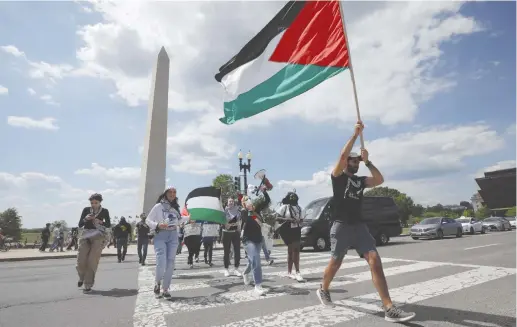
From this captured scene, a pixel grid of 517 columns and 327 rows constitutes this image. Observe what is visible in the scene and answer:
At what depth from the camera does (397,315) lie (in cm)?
381

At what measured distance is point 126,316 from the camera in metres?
4.41

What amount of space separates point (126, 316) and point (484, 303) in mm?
4700

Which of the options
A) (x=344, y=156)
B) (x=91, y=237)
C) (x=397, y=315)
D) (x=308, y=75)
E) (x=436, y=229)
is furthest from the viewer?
(x=436, y=229)

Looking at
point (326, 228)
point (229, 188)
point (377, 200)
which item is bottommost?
point (326, 228)

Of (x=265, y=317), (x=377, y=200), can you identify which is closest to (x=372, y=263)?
(x=265, y=317)

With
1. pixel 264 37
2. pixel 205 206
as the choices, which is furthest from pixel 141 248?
pixel 264 37

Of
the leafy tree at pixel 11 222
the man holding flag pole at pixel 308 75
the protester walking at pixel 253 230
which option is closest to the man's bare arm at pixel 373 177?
the man holding flag pole at pixel 308 75

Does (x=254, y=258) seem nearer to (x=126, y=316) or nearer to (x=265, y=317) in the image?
(x=265, y=317)

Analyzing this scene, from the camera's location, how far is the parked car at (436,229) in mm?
21730

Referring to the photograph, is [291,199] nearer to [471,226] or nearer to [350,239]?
→ [350,239]

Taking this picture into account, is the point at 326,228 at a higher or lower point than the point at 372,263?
higher

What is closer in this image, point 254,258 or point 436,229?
point 254,258

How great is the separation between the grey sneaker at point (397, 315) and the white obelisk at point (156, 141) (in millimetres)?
25659

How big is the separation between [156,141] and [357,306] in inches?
1006
